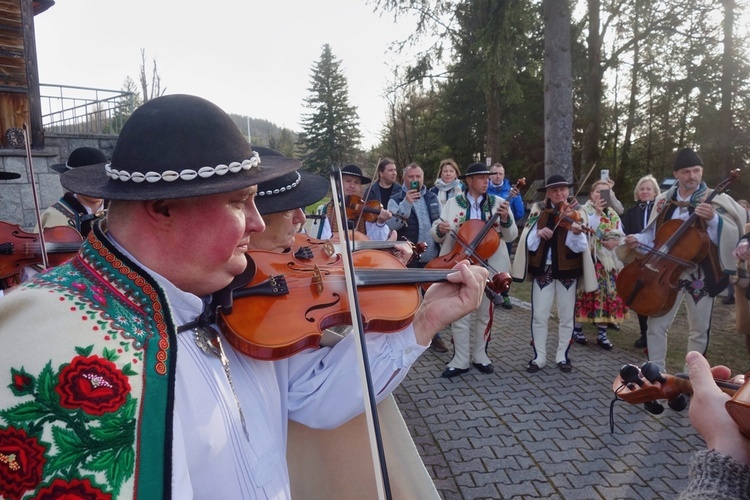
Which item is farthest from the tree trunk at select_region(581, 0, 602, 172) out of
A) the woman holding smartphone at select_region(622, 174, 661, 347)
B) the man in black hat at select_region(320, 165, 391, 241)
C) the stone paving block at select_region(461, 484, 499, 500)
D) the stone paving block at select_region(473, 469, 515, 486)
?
the stone paving block at select_region(461, 484, 499, 500)

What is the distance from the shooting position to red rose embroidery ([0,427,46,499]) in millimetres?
833

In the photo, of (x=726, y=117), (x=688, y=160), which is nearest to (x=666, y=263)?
(x=688, y=160)

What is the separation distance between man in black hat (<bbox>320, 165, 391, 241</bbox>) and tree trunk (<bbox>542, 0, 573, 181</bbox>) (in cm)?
432

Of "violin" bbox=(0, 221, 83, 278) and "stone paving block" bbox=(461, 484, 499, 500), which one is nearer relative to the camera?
"stone paving block" bbox=(461, 484, 499, 500)

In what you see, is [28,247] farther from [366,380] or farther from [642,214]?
[642,214]

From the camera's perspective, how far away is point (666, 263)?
15.3 ft

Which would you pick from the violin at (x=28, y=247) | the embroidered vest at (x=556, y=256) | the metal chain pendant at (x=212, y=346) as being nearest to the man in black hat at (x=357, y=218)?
the embroidered vest at (x=556, y=256)

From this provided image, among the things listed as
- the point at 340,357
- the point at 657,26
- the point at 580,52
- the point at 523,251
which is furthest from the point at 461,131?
the point at 340,357

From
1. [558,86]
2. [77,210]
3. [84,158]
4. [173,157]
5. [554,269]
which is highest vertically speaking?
[558,86]

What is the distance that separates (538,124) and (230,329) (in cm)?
2082

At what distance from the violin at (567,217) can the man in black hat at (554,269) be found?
0.04ft

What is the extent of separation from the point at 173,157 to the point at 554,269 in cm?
501

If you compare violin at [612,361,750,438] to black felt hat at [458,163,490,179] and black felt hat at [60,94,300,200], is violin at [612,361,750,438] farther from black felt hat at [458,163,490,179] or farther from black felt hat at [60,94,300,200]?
black felt hat at [458,163,490,179]

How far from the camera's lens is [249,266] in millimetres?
1924
